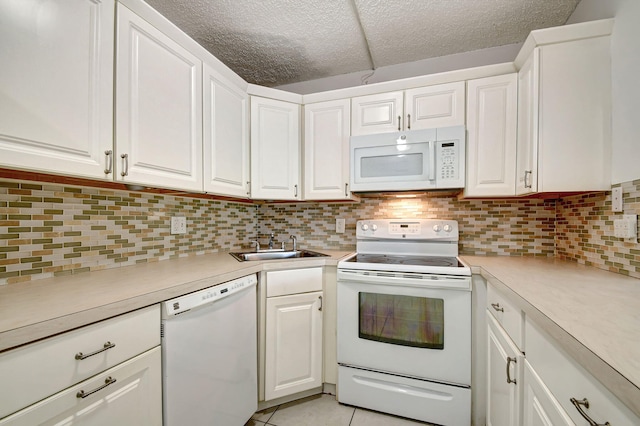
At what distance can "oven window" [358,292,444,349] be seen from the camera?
5.07ft

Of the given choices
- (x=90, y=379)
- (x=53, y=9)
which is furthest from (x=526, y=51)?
(x=90, y=379)

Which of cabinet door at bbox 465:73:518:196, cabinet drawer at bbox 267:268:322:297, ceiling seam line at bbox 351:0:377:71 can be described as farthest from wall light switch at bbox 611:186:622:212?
ceiling seam line at bbox 351:0:377:71

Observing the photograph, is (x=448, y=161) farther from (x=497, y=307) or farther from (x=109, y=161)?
(x=109, y=161)

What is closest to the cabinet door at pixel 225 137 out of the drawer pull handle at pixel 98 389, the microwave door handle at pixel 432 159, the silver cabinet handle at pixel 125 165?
the silver cabinet handle at pixel 125 165

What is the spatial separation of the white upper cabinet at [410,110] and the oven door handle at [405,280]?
1000 millimetres

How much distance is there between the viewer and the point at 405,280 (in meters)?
1.58

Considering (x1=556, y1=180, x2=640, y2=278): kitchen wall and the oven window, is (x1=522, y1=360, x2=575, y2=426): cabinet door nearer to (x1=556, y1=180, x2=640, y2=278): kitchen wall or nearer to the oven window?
the oven window

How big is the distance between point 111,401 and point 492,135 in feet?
7.32

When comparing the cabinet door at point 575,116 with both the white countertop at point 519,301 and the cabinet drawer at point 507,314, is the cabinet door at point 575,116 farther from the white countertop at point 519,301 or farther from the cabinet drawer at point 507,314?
the cabinet drawer at point 507,314

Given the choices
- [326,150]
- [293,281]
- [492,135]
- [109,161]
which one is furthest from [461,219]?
[109,161]

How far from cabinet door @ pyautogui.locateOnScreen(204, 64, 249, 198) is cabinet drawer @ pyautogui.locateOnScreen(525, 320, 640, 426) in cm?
164

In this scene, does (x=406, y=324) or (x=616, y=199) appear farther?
(x=406, y=324)

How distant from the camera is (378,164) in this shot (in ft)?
6.31

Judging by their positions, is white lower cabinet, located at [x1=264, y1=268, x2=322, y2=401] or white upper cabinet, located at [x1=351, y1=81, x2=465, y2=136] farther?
white upper cabinet, located at [x1=351, y1=81, x2=465, y2=136]
